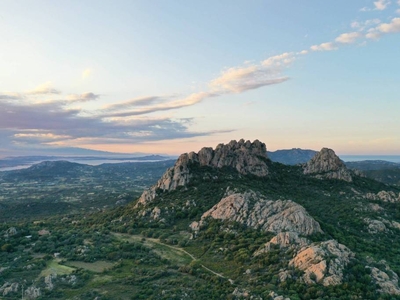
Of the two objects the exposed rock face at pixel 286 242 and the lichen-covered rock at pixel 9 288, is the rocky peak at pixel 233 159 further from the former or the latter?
the lichen-covered rock at pixel 9 288

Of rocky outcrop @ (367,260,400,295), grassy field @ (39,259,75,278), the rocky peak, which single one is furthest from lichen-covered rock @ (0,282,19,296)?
the rocky peak

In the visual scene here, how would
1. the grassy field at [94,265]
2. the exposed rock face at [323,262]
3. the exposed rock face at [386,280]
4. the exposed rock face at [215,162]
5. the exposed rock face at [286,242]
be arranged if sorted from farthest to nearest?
the exposed rock face at [215,162] → the grassy field at [94,265] → the exposed rock face at [286,242] → the exposed rock face at [323,262] → the exposed rock face at [386,280]

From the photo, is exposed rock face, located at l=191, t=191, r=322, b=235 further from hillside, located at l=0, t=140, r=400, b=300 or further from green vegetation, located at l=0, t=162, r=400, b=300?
green vegetation, located at l=0, t=162, r=400, b=300

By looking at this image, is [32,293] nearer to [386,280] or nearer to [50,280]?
[50,280]

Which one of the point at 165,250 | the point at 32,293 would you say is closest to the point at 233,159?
the point at 165,250

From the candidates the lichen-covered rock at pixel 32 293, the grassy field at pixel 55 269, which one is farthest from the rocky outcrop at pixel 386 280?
the grassy field at pixel 55 269

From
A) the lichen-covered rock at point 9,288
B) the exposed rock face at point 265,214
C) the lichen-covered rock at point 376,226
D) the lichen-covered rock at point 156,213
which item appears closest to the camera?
the lichen-covered rock at point 9,288

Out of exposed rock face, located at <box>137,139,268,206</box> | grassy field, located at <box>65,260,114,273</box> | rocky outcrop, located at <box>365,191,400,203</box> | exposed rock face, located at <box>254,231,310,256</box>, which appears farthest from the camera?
rocky outcrop, located at <box>365,191,400,203</box>
